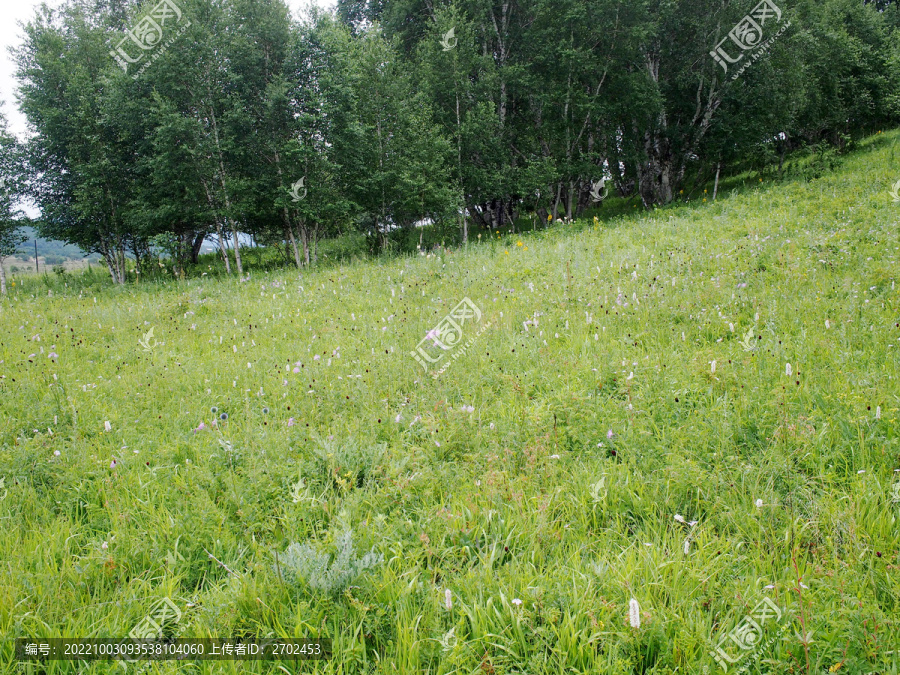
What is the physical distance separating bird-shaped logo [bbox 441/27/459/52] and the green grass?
15.7m

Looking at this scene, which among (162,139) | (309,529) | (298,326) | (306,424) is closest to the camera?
(309,529)

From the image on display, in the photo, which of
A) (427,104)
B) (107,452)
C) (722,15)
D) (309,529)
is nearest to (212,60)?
(427,104)

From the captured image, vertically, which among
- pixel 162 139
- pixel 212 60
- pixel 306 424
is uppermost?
pixel 212 60

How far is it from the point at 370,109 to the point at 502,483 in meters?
17.4

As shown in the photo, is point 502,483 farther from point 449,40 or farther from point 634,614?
point 449,40

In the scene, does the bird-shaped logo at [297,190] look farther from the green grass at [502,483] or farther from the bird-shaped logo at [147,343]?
the green grass at [502,483]

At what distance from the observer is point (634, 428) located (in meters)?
4.05

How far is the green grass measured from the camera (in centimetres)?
241

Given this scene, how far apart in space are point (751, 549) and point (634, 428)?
1.33 meters

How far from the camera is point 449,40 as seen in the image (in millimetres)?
19297

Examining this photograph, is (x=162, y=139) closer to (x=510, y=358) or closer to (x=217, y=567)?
(x=510, y=358)

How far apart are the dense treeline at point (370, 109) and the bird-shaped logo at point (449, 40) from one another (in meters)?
0.15

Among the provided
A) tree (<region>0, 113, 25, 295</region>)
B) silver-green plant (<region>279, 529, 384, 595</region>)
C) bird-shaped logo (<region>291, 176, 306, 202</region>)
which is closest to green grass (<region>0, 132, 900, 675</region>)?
silver-green plant (<region>279, 529, 384, 595</region>)

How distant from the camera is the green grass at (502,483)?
241 cm
